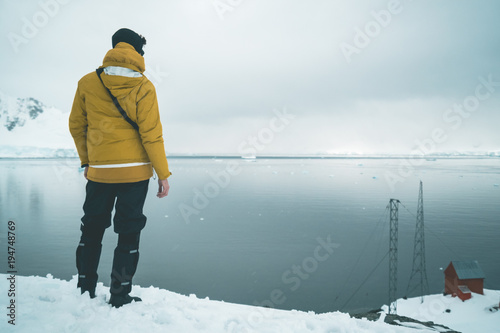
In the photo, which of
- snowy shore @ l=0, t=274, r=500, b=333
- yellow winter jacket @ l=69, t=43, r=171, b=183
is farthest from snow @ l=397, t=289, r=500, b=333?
yellow winter jacket @ l=69, t=43, r=171, b=183

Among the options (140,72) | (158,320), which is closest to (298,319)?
(158,320)

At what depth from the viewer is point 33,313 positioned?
2.51 m

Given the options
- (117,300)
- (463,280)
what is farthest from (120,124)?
(463,280)

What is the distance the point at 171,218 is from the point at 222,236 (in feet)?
26.9

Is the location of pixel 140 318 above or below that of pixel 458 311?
above

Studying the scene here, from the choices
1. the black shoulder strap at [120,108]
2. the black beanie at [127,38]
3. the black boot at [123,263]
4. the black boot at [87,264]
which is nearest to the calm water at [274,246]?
the black boot at [87,264]

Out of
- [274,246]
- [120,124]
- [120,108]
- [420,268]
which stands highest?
[120,108]

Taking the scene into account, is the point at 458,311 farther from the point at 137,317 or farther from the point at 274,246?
the point at 137,317

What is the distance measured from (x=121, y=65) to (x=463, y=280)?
19.8 metres

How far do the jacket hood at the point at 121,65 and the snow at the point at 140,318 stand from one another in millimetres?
2196

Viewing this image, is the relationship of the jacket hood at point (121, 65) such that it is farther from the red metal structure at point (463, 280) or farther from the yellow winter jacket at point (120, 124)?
the red metal structure at point (463, 280)

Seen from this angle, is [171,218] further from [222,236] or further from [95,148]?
[95,148]

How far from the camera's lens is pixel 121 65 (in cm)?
262

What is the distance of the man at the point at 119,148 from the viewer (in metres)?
2.62
